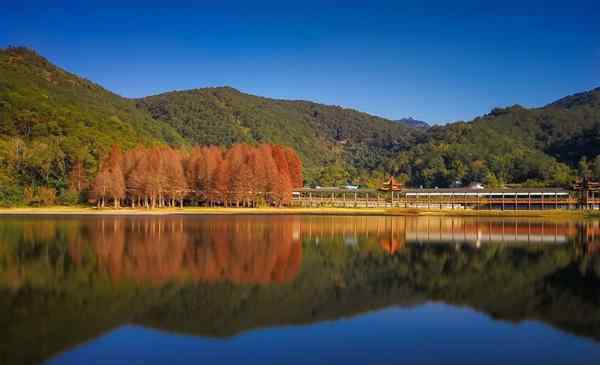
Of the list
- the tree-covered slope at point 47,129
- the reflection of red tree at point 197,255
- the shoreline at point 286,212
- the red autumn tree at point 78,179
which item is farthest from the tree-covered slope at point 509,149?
the reflection of red tree at point 197,255

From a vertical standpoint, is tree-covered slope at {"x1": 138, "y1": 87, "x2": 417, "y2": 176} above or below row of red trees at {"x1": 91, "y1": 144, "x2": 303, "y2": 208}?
above

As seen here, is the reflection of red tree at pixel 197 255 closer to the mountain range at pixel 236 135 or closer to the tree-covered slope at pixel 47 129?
the tree-covered slope at pixel 47 129

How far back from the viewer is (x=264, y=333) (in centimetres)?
1228

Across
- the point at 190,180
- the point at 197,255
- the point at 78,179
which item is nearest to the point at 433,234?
the point at 197,255

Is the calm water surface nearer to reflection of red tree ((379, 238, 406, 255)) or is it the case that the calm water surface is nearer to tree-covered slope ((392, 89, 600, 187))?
reflection of red tree ((379, 238, 406, 255))

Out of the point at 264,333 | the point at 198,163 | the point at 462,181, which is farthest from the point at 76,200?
the point at 462,181

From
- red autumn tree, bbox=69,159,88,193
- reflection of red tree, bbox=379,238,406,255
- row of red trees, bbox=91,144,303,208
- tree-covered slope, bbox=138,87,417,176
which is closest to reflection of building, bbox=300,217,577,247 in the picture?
reflection of red tree, bbox=379,238,406,255

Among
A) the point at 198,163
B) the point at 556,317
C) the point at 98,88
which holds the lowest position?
the point at 556,317

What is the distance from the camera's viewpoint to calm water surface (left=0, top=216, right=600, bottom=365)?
11.0m

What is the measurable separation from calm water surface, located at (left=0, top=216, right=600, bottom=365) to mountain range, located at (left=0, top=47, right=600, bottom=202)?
5337 centimetres

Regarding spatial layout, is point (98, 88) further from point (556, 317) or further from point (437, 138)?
point (556, 317)

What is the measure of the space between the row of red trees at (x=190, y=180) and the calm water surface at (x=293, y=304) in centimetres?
3935

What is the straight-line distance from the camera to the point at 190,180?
7250cm

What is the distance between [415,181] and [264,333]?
4358 inches
